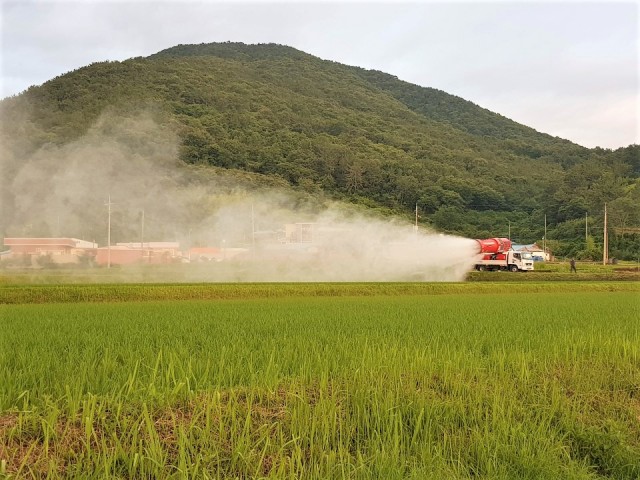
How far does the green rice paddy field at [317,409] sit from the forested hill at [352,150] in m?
62.7

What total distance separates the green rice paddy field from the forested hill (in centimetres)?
6269

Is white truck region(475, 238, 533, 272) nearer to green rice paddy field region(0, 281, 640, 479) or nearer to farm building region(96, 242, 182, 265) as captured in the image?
farm building region(96, 242, 182, 265)

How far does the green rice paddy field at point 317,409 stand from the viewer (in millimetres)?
4094

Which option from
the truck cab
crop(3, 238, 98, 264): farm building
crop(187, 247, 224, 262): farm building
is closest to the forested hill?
crop(3, 238, 98, 264): farm building

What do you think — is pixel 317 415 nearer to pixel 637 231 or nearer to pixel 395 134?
pixel 637 231

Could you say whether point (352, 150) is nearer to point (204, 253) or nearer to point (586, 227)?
point (586, 227)

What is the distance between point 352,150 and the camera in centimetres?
9644

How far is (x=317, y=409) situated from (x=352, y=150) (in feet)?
306

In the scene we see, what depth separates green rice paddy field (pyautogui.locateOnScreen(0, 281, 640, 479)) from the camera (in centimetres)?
409

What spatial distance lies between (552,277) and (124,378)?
3391cm

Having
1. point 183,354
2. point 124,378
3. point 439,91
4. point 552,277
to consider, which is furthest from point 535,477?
point 439,91

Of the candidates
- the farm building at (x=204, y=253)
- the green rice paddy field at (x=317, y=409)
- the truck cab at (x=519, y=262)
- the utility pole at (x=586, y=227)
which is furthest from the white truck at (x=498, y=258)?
the green rice paddy field at (x=317, y=409)

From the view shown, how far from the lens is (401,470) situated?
13.6 ft

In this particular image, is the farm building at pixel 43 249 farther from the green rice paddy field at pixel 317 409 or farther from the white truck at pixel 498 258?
the green rice paddy field at pixel 317 409
